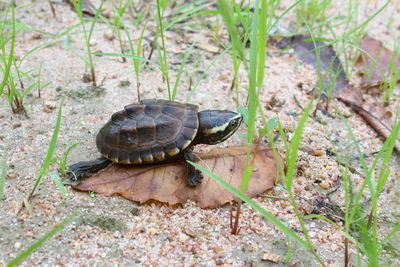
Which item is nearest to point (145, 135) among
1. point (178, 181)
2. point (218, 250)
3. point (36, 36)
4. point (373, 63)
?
point (178, 181)

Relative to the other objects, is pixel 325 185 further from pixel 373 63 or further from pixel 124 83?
pixel 124 83

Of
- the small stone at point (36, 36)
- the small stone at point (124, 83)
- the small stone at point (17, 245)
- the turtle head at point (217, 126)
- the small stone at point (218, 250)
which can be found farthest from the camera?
the small stone at point (36, 36)

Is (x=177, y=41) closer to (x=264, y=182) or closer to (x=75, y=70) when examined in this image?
(x=75, y=70)

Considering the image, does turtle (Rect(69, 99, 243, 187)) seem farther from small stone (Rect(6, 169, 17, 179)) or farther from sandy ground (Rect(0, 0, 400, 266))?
small stone (Rect(6, 169, 17, 179))

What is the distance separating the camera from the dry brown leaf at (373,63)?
355 centimetres

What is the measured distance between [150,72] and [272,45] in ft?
4.25

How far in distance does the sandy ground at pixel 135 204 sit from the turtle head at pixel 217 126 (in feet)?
1.12

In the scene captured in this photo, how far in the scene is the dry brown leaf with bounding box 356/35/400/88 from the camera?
11.7 feet

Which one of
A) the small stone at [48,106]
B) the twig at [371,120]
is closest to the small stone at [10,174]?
the small stone at [48,106]

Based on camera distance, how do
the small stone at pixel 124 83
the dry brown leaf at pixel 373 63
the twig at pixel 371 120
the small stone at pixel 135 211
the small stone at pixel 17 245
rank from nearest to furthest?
the small stone at pixel 17 245, the small stone at pixel 135 211, the twig at pixel 371 120, the small stone at pixel 124 83, the dry brown leaf at pixel 373 63

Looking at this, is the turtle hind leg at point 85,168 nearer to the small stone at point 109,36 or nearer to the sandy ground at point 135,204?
the sandy ground at point 135,204

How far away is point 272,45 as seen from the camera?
4020mm

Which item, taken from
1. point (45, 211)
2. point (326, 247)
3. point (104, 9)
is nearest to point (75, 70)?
point (104, 9)

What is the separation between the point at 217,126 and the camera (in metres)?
2.46
